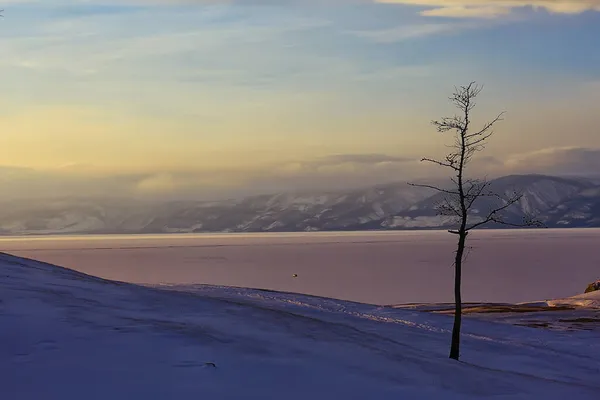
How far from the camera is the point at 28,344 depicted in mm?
14812

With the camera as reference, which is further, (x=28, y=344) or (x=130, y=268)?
(x=130, y=268)

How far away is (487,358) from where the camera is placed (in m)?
31.8

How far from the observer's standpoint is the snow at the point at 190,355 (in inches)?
531

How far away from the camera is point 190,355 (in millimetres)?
15227

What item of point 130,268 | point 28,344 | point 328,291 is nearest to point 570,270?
point 328,291

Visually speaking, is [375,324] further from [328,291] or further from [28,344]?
[328,291]

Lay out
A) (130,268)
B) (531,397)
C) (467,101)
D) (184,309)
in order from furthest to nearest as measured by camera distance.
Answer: (130,268), (467,101), (184,309), (531,397)

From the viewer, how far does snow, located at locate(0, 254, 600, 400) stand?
13492 millimetres

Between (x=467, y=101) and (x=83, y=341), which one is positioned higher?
(x=467, y=101)

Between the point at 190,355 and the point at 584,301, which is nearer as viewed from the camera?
the point at 190,355

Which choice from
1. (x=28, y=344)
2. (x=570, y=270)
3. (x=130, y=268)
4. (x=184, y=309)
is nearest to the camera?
(x=28, y=344)

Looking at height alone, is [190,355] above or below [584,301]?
above

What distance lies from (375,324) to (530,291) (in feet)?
238

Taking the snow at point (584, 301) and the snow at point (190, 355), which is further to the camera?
the snow at point (584, 301)
